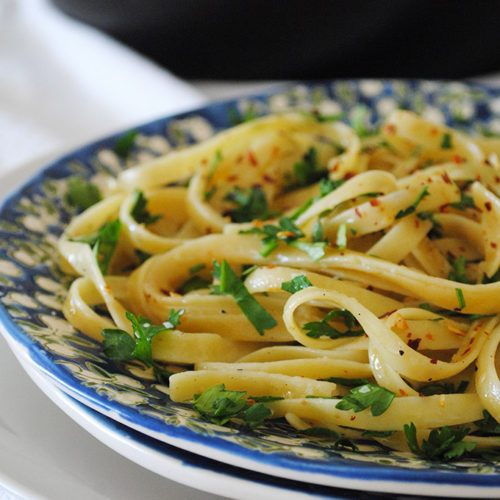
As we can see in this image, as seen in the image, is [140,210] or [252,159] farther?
[252,159]

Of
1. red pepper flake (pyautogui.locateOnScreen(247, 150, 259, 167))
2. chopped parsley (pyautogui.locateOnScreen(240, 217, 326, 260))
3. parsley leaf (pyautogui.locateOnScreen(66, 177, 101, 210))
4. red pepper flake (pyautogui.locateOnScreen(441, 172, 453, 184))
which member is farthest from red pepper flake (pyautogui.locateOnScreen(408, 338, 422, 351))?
parsley leaf (pyautogui.locateOnScreen(66, 177, 101, 210))

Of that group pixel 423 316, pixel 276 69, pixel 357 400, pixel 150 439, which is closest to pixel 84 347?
pixel 150 439

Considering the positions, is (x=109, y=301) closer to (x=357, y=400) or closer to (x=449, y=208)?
(x=357, y=400)

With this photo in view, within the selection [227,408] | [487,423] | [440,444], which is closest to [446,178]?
[487,423]

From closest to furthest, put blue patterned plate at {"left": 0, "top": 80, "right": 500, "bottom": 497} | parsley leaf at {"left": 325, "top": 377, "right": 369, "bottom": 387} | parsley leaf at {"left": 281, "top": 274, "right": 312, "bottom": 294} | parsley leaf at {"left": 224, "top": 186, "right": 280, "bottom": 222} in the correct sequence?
1. blue patterned plate at {"left": 0, "top": 80, "right": 500, "bottom": 497}
2. parsley leaf at {"left": 325, "top": 377, "right": 369, "bottom": 387}
3. parsley leaf at {"left": 281, "top": 274, "right": 312, "bottom": 294}
4. parsley leaf at {"left": 224, "top": 186, "right": 280, "bottom": 222}

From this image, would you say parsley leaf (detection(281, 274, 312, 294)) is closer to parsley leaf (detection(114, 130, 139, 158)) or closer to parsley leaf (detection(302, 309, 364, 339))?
parsley leaf (detection(302, 309, 364, 339))

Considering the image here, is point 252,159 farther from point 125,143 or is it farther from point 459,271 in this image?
point 459,271
